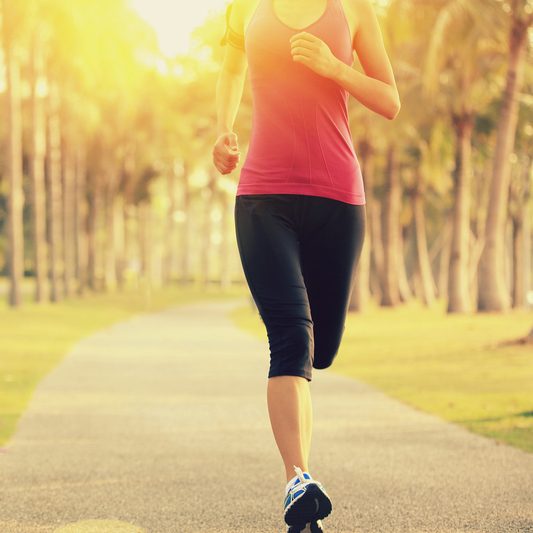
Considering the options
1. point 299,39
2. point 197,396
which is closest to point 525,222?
point 197,396

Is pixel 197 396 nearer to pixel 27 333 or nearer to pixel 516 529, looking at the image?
pixel 516 529

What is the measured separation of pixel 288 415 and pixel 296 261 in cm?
54

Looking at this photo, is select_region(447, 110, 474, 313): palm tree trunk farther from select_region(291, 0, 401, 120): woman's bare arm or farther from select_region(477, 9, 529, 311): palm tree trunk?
select_region(291, 0, 401, 120): woman's bare arm

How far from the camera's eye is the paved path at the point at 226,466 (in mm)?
4777

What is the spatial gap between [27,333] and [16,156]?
36.9 ft

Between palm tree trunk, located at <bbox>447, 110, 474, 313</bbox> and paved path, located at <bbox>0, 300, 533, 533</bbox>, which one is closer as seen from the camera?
paved path, located at <bbox>0, 300, 533, 533</bbox>

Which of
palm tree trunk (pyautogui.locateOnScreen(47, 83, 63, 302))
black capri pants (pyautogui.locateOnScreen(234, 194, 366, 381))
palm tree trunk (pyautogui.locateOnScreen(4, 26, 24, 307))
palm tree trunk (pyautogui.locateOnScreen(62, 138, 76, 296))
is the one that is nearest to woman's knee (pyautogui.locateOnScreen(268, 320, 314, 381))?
black capri pants (pyautogui.locateOnScreen(234, 194, 366, 381))

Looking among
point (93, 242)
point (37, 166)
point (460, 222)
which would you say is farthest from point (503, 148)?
point (93, 242)

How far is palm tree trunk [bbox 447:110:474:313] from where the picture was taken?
3284 centimetres

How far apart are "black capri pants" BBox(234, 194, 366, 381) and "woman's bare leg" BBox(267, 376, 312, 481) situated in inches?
1.5

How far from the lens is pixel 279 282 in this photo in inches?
159

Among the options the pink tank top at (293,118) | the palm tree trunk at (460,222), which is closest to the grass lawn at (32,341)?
the pink tank top at (293,118)

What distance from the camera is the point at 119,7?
3572cm

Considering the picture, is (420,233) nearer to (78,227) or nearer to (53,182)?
(78,227)
